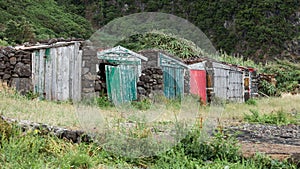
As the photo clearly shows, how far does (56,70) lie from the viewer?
13703mm

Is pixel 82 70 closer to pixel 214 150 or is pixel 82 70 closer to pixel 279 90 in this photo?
pixel 214 150

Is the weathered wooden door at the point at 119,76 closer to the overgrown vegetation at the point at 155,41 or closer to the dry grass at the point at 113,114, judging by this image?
the dry grass at the point at 113,114

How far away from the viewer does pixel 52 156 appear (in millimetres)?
5727

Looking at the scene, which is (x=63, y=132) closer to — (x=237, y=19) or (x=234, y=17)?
(x=237, y=19)

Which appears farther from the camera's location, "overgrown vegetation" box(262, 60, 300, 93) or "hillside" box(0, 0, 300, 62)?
"hillside" box(0, 0, 300, 62)

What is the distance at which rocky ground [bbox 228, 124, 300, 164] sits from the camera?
6.38m

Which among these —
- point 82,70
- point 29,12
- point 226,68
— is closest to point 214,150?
point 82,70

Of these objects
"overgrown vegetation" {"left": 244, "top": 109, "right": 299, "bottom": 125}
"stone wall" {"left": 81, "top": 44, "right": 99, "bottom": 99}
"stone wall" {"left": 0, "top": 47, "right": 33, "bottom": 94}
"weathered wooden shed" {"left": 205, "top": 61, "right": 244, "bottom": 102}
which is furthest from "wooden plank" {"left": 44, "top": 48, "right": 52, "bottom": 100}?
"weathered wooden shed" {"left": 205, "top": 61, "right": 244, "bottom": 102}

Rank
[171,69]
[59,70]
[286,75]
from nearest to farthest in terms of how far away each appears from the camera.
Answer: [171,69] < [59,70] < [286,75]

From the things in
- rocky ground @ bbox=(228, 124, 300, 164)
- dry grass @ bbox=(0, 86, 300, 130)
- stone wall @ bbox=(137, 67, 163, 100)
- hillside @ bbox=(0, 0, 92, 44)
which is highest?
hillside @ bbox=(0, 0, 92, 44)

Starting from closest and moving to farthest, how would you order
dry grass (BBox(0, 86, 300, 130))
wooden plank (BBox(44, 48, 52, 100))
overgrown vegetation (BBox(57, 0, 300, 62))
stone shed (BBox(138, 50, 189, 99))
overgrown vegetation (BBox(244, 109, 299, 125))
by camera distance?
dry grass (BBox(0, 86, 300, 130)) → overgrown vegetation (BBox(244, 109, 299, 125)) → stone shed (BBox(138, 50, 189, 99)) → wooden plank (BBox(44, 48, 52, 100)) → overgrown vegetation (BBox(57, 0, 300, 62))

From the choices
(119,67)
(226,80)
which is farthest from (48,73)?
(226,80)

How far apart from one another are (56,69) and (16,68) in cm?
119

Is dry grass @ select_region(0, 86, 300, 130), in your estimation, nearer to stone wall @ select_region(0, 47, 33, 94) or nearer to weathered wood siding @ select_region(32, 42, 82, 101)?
stone wall @ select_region(0, 47, 33, 94)
